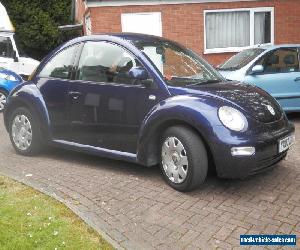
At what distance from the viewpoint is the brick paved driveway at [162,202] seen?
162 inches

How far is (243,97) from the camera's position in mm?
5188

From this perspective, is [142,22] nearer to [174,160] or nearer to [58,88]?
[58,88]

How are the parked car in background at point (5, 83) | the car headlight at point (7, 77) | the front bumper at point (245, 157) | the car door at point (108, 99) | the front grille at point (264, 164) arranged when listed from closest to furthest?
the front bumper at point (245, 157) → the front grille at point (264, 164) → the car door at point (108, 99) → the parked car in background at point (5, 83) → the car headlight at point (7, 77)

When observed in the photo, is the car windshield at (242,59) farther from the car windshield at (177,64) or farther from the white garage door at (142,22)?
the white garage door at (142,22)

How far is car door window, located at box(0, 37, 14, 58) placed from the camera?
16344 mm

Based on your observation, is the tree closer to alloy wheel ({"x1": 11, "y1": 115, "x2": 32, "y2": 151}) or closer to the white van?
the white van

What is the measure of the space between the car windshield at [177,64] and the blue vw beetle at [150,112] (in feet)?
0.06

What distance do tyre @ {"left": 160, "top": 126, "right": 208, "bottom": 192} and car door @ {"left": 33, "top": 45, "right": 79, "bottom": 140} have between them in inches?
64.1

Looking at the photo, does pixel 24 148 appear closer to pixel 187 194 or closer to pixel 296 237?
Answer: pixel 187 194

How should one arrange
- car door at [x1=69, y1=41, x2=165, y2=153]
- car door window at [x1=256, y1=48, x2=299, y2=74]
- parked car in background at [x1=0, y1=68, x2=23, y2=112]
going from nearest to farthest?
car door at [x1=69, y1=41, x2=165, y2=153], car door window at [x1=256, y1=48, x2=299, y2=74], parked car in background at [x1=0, y1=68, x2=23, y2=112]

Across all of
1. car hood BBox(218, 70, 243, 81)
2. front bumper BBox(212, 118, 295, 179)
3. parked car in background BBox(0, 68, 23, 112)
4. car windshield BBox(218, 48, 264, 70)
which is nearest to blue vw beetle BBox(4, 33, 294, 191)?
front bumper BBox(212, 118, 295, 179)

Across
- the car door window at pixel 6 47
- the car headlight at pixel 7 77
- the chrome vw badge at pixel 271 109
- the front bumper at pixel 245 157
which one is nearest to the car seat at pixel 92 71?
the front bumper at pixel 245 157

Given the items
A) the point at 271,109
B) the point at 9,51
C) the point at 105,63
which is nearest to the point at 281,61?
the point at 271,109

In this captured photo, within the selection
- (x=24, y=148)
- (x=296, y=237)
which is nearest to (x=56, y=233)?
(x=296, y=237)
